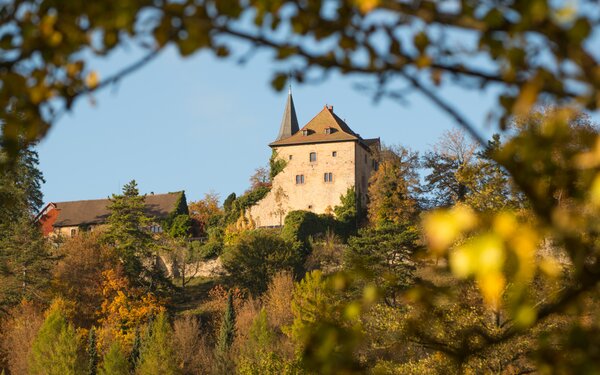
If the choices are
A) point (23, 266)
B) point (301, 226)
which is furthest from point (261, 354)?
point (23, 266)

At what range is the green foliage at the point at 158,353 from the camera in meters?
36.3

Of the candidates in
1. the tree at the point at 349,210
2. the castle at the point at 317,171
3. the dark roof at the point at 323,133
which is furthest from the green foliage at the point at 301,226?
the dark roof at the point at 323,133

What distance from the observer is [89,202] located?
65438mm

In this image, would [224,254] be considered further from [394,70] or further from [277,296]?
[394,70]

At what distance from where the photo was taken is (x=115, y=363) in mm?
36469

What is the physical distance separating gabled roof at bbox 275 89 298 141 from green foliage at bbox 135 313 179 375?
80.5ft

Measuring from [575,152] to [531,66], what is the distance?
29 centimetres

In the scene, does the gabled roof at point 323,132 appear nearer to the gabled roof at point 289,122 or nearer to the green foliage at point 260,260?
the gabled roof at point 289,122

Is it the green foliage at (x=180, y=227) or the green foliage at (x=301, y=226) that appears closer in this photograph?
the green foliage at (x=301, y=226)

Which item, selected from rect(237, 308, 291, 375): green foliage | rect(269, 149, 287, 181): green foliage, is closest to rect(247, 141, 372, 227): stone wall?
rect(269, 149, 287, 181): green foliage

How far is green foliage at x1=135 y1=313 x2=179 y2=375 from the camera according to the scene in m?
36.3

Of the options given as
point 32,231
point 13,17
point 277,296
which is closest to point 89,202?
point 32,231

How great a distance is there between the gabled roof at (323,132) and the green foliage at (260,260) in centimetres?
974

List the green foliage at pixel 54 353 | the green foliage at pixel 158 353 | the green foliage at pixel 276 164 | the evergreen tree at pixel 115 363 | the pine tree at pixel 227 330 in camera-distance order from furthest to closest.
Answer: the green foliage at pixel 276 164 < the pine tree at pixel 227 330 < the green foliage at pixel 54 353 < the green foliage at pixel 158 353 < the evergreen tree at pixel 115 363
